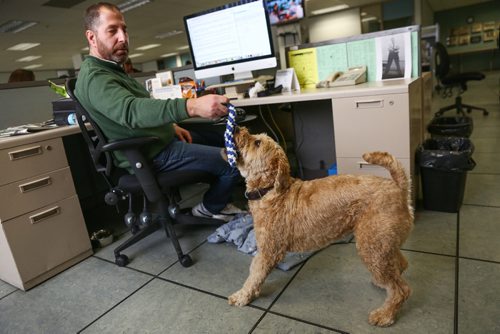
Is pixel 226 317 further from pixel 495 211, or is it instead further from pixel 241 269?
pixel 495 211

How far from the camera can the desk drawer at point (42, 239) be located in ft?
5.17

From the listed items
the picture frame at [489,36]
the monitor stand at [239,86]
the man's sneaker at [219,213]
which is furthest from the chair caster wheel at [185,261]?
the picture frame at [489,36]

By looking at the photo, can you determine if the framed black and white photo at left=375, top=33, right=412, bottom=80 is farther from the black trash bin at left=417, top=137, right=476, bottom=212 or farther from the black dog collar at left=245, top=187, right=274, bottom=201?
the black dog collar at left=245, top=187, right=274, bottom=201

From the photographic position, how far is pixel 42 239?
1.67 m

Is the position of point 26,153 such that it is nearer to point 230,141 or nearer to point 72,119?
point 72,119

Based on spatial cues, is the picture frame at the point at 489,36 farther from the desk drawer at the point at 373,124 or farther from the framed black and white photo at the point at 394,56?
the desk drawer at the point at 373,124

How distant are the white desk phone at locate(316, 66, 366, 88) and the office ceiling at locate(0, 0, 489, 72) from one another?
576 centimetres

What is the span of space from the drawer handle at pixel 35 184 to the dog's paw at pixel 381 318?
1.60 metres

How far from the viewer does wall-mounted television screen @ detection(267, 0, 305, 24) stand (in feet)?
7.90

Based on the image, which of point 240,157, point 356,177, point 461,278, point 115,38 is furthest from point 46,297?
point 461,278

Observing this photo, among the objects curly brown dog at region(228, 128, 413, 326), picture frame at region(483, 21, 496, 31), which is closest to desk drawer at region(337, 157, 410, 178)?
curly brown dog at region(228, 128, 413, 326)

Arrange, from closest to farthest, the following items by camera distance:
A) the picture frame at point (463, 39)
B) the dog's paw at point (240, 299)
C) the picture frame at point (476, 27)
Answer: the dog's paw at point (240, 299) → the picture frame at point (476, 27) → the picture frame at point (463, 39)

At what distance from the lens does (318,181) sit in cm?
124

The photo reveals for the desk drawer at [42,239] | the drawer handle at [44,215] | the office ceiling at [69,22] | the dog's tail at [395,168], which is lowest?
the desk drawer at [42,239]
